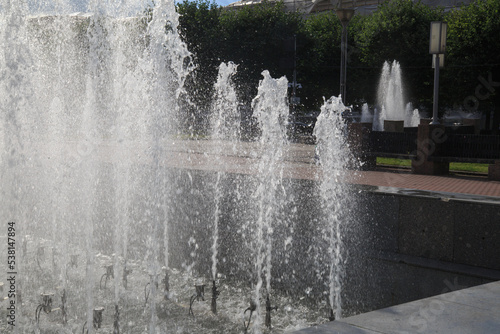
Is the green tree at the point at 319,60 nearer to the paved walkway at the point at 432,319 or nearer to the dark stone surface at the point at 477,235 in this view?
the dark stone surface at the point at 477,235

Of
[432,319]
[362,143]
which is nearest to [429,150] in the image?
[362,143]

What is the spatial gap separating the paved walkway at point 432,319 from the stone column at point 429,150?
787 centimetres

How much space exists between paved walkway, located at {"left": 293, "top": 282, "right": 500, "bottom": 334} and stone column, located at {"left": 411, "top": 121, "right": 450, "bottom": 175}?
7872 millimetres

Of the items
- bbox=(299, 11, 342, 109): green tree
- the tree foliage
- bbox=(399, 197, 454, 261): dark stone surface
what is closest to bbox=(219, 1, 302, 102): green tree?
the tree foliage

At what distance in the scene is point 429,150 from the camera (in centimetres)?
1106

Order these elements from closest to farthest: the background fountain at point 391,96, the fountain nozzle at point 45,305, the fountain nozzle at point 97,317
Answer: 1. the fountain nozzle at point 97,317
2. the fountain nozzle at point 45,305
3. the background fountain at point 391,96

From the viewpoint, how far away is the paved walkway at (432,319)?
2787mm

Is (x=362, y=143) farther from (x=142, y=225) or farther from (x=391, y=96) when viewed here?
(x=391, y=96)

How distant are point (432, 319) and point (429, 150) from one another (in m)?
8.54

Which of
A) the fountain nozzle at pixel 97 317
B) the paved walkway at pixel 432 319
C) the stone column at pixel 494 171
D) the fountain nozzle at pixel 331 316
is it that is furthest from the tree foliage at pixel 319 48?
the paved walkway at pixel 432 319

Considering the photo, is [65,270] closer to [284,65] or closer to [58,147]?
[58,147]

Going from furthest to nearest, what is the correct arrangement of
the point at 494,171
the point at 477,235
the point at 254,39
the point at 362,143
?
1. the point at 254,39
2. the point at 362,143
3. the point at 494,171
4. the point at 477,235

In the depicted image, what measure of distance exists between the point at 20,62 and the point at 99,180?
78.4 inches

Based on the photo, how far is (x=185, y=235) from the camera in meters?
7.18
